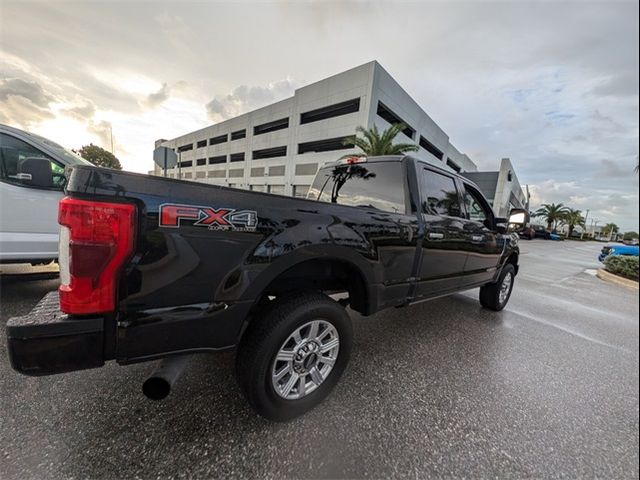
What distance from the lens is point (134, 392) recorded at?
1.93 m

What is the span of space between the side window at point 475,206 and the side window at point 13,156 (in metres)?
4.93

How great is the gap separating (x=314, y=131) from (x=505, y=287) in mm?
25482

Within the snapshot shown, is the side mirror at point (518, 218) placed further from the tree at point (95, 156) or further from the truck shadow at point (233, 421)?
the tree at point (95, 156)

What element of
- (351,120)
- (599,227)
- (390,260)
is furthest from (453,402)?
(599,227)

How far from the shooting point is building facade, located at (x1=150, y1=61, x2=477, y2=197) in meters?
22.8

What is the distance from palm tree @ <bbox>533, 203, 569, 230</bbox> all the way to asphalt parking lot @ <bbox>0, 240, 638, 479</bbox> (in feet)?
181

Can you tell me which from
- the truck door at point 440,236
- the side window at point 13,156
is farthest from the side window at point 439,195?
the side window at point 13,156

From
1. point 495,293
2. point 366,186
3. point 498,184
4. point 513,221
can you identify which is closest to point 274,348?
point 366,186

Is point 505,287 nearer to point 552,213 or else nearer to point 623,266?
point 623,266

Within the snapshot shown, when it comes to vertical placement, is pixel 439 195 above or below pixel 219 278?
above

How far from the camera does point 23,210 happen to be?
9.65 feet

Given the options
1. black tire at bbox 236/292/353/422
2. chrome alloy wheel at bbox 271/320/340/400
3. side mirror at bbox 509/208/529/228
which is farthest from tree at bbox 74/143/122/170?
A: side mirror at bbox 509/208/529/228

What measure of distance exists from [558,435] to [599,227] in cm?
9503

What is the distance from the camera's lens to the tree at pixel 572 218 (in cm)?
4541
